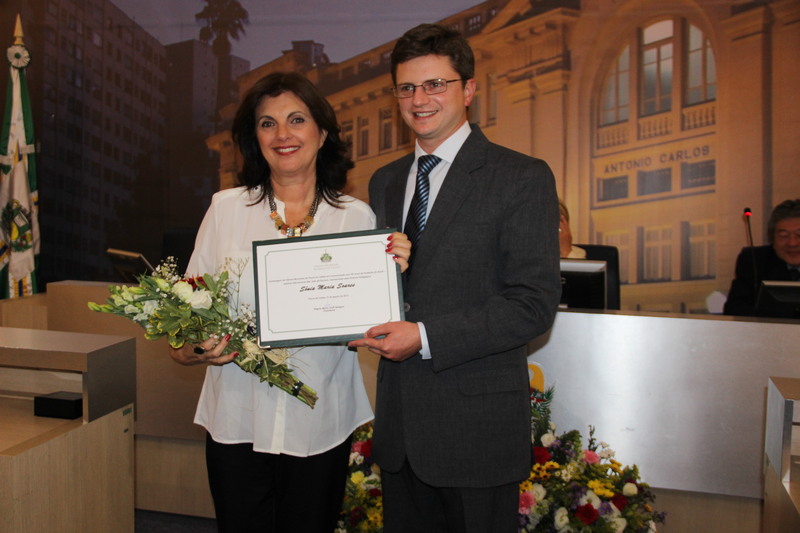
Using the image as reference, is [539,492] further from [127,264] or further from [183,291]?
[127,264]

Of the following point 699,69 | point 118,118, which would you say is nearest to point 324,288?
point 699,69

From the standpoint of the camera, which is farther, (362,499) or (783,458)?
(362,499)

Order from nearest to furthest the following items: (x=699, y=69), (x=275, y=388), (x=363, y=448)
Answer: (x=275, y=388) < (x=363, y=448) < (x=699, y=69)

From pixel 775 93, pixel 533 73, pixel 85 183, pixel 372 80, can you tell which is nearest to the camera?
pixel 775 93

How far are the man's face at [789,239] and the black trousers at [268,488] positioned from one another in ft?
9.90

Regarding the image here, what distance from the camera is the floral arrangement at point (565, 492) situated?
236 cm

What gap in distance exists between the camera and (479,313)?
1521mm

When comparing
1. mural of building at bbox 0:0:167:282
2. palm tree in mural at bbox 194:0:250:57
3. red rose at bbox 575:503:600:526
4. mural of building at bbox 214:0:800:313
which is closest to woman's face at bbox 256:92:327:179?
red rose at bbox 575:503:600:526

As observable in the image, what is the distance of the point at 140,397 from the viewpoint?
322 cm

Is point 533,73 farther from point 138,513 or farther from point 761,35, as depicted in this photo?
point 138,513

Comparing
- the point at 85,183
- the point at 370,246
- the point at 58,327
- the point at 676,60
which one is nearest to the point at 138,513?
the point at 58,327

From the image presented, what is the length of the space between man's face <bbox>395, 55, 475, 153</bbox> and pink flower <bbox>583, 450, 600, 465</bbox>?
4.59 feet

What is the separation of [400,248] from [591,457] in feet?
4.42

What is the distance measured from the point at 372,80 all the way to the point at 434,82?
420 centimetres
